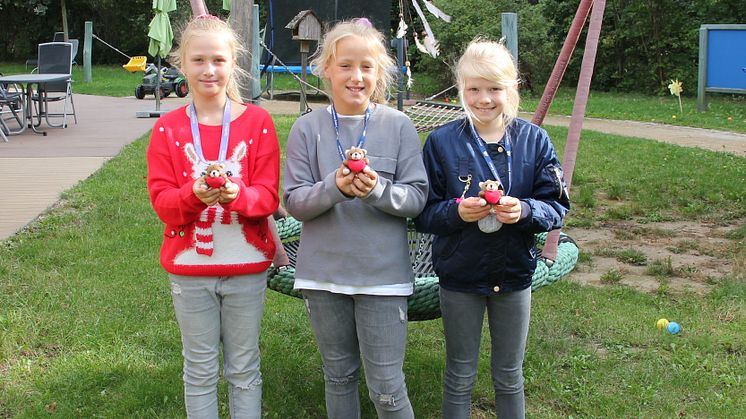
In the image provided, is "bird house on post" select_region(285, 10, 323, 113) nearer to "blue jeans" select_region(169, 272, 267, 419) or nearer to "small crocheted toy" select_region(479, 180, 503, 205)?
"blue jeans" select_region(169, 272, 267, 419)

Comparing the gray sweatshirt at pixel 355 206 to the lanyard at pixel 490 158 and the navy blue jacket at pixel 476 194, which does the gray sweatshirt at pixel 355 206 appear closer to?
the navy blue jacket at pixel 476 194

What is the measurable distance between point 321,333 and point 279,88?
675 inches

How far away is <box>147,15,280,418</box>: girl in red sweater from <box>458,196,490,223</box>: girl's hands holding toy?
593 millimetres

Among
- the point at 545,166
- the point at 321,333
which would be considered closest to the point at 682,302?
the point at 545,166

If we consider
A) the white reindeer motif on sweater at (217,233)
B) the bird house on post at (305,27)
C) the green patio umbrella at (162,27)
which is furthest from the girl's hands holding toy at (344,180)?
the green patio umbrella at (162,27)

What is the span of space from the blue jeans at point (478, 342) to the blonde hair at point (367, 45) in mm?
722

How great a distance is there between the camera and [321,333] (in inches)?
107

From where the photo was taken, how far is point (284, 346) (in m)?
4.07

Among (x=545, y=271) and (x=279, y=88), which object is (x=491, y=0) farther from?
(x=545, y=271)

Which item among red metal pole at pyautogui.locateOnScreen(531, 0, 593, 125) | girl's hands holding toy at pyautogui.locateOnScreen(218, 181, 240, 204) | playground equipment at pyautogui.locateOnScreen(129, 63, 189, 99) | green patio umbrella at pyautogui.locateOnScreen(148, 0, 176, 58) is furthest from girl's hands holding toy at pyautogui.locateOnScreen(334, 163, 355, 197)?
playground equipment at pyautogui.locateOnScreen(129, 63, 189, 99)

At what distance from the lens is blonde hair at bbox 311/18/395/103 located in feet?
8.70

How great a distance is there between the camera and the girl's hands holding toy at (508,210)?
98.3 inches

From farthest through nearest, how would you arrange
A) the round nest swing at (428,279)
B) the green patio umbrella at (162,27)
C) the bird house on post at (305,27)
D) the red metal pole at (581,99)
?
the green patio umbrella at (162,27) → the bird house on post at (305,27) → the red metal pole at (581,99) → the round nest swing at (428,279)

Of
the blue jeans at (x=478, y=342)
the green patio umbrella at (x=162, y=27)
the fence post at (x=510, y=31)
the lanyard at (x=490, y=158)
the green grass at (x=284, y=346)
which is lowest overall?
the green grass at (x=284, y=346)
